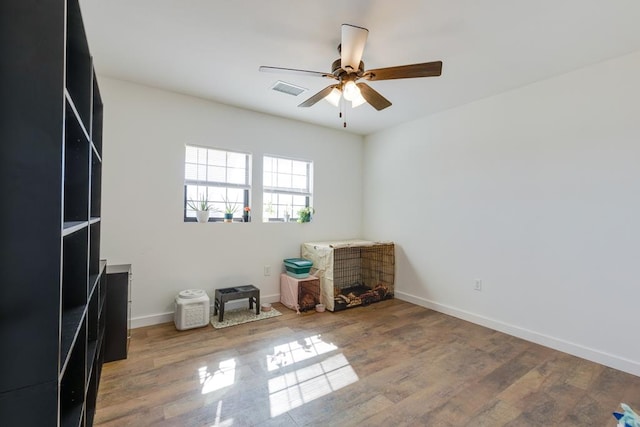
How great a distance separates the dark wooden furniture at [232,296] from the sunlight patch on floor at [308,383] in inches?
51.9

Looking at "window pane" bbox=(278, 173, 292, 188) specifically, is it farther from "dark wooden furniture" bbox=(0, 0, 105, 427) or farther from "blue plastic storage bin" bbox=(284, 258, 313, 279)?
"dark wooden furniture" bbox=(0, 0, 105, 427)

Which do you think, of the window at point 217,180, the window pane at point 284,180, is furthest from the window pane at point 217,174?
the window pane at point 284,180

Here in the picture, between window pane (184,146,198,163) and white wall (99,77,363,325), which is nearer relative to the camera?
white wall (99,77,363,325)

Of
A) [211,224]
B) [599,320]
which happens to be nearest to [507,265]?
[599,320]

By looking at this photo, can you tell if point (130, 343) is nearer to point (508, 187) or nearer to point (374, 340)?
point (374, 340)

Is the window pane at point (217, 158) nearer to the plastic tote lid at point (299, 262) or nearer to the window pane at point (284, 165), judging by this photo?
the window pane at point (284, 165)

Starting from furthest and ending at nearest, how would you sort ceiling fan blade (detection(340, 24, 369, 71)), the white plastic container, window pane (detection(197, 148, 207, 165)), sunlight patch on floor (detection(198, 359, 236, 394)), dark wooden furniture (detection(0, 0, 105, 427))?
1. window pane (detection(197, 148, 207, 165))
2. the white plastic container
3. sunlight patch on floor (detection(198, 359, 236, 394))
4. ceiling fan blade (detection(340, 24, 369, 71))
5. dark wooden furniture (detection(0, 0, 105, 427))

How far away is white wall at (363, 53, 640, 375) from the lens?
2438 millimetres

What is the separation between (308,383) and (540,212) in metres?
2.69

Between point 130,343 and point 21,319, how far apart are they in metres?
2.38

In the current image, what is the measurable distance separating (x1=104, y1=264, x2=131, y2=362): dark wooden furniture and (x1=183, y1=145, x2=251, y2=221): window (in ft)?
3.82

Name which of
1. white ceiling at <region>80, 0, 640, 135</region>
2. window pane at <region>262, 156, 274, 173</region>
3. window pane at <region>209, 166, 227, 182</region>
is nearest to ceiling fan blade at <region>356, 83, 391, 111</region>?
white ceiling at <region>80, 0, 640, 135</region>

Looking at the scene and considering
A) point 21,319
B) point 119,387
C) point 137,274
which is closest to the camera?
point 21,319

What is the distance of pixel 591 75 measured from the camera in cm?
259
